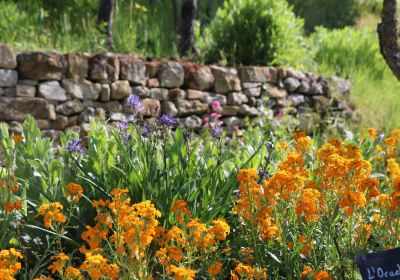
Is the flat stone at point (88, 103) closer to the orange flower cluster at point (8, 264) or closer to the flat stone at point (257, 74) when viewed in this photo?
the flat stone at point (257, 74)

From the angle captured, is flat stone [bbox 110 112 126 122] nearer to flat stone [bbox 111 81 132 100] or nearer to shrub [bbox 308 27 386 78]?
flat stone [bbox 111 81 132 100]

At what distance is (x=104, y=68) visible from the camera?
5.98 metres

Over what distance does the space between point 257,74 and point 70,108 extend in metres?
2.41

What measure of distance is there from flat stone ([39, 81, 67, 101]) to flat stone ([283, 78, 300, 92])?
9.90ft

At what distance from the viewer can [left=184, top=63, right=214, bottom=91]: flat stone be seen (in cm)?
661

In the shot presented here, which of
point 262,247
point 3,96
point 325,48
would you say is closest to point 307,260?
point 262,247

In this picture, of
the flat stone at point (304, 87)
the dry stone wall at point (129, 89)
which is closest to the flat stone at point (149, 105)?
the dry stone wall at point (129, 89)

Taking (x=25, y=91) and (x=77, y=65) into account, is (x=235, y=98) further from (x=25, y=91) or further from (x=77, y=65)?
(x=25, y=91)

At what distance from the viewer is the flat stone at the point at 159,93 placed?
6398mm

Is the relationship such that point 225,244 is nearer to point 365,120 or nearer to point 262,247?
point 262,247

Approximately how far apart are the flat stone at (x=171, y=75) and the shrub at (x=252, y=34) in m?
0.88

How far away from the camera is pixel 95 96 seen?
19.6ft

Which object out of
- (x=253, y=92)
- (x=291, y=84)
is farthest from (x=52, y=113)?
(x=291, y=84)

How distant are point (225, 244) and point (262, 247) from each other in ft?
1.30
